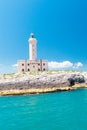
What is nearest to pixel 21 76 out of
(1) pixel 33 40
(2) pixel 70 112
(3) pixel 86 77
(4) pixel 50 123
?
(1) pixel 33 40

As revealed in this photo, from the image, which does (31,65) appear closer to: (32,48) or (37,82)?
(32,48)

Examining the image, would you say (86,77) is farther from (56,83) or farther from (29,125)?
(29,125)

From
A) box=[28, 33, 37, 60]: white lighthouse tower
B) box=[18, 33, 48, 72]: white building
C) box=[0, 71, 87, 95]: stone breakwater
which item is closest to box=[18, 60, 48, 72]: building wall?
box=[18, 33, 48, 72]: white building

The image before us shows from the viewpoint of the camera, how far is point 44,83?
7862 centimetres

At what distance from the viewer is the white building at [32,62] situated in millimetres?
90938

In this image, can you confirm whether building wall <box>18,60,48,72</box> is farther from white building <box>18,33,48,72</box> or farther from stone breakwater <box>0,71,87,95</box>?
stone breakwater <box>0,71,87,95</box>

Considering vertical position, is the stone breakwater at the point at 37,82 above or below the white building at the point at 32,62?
below

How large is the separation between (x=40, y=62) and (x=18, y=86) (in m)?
17.1

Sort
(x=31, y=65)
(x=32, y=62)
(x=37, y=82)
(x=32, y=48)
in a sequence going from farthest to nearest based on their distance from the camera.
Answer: (x=32, y=48), (x=31, y=65), (x=32, y=62), (x=37, y=82)

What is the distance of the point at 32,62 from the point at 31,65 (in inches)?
46.6

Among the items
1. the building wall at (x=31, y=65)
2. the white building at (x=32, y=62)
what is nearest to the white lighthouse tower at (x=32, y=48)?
the white building at (x=32, y=62)

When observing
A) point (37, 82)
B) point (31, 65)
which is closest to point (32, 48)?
point (31, 65)

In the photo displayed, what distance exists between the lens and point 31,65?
90.9 metres

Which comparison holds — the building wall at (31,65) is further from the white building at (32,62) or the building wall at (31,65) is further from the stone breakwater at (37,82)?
the stone breakwater at (37,82)
